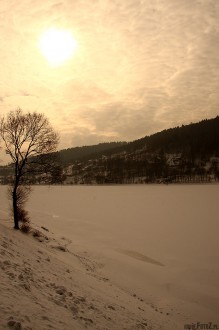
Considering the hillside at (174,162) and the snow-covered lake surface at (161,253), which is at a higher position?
the hillside at (174,162)

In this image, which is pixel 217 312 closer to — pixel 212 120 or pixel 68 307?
pixel 68 307

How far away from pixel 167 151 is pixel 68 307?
180283 mm

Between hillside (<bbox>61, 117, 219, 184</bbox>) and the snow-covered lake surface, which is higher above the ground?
hillside (<bbox>61, 117, 219, 184</bbox>)

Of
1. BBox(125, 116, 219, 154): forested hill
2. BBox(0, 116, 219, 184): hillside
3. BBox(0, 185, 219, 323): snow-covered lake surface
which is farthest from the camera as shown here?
BBox(125, 116, 219, 154): forested hill

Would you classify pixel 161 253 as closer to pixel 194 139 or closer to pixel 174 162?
pixel 174 162

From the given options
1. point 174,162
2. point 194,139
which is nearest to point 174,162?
point 174,162

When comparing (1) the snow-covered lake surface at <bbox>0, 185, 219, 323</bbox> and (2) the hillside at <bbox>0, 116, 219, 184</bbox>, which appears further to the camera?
(2) the hillside at <bbox>0, 116, 219, 184</bbox>

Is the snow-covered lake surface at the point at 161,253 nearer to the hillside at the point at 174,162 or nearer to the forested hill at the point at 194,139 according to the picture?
the hillside at the point at 174,162

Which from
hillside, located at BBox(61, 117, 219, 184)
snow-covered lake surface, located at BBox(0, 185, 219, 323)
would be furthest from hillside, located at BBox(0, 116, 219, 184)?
snow-covered lake surface, located at BBox(0, 185, 219, 323)

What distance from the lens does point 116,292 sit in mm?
13008

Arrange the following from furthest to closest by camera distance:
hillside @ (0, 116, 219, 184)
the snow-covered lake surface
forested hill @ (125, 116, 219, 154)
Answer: forested hill @ (125, 116, 219, 154), hillside @ (0, 116, 219, 184), the snow-covered lake surface

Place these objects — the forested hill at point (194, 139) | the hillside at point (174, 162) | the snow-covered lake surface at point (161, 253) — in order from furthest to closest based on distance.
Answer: the forested hill at point (194, 139)
the hillside at point (174, 162)
the snow-covered lake surface at point (161, 253)

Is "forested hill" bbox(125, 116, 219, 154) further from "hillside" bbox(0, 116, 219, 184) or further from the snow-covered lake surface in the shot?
the snow-covered lake surface

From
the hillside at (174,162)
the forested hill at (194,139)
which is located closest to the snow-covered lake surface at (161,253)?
the hillside at (174,162)
